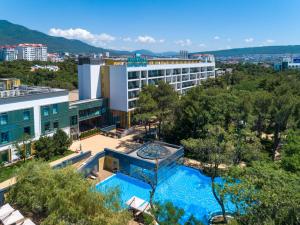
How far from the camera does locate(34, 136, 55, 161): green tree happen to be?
100ft

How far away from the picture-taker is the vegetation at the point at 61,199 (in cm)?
1509

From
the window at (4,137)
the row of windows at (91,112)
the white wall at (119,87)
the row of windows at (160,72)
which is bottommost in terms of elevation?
the window at (4,137)

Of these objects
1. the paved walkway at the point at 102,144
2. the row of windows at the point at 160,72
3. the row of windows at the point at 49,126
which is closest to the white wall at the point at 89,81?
the row of windows at the point at 160,72

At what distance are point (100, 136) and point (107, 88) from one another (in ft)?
30.1

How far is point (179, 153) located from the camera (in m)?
32.3

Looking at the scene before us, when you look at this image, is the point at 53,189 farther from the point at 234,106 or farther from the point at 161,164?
the point at 234,106

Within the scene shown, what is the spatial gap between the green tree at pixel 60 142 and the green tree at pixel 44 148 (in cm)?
81

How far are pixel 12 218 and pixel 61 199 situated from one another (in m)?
5.36

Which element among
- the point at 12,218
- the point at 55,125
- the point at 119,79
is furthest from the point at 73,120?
the point at 12,218

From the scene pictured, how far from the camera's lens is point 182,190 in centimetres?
2723

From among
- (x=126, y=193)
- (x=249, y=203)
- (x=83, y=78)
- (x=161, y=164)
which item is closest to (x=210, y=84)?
(x=83, y=78)

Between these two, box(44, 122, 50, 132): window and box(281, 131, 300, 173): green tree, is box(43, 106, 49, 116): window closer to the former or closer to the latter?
box(44, 122, 50, 132): window

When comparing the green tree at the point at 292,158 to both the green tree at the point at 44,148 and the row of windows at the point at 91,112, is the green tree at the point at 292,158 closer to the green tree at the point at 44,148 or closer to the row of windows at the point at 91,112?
the green tree at the point at 44,148

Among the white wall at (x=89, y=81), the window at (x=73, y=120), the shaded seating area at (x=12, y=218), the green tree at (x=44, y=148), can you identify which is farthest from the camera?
the white wall at (x=89, y=81)
